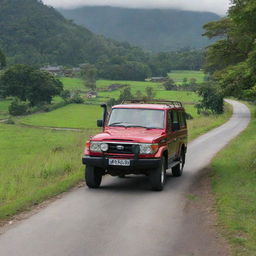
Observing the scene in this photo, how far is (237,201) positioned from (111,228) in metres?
3.37

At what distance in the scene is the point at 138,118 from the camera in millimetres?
13039

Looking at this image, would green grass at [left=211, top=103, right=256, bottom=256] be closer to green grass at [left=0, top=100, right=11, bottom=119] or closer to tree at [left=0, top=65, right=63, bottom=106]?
green grass at [left=0, top=100, right=11, bottom=119]

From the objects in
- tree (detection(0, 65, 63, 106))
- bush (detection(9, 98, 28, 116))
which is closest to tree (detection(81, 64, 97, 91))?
tree (detection(0, 65, 63, 106))

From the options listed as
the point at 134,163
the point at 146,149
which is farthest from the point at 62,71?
the point at 134,163

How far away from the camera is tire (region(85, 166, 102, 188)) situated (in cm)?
1194

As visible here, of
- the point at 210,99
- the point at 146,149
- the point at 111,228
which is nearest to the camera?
the point at 111,228

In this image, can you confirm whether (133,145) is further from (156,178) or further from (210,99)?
(210,99)

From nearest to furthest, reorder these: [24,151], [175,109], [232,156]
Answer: [175,109] < [232,156] < [24,151]

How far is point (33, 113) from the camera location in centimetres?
8888

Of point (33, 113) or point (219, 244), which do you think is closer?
point (219, 244)

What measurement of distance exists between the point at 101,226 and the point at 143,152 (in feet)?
11.6

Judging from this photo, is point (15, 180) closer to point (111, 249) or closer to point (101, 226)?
point (101, 226)

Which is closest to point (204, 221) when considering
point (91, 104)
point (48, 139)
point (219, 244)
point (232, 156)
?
point (219, 244)

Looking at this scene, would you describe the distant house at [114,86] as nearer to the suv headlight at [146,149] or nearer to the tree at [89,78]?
the tree at [89,78]
